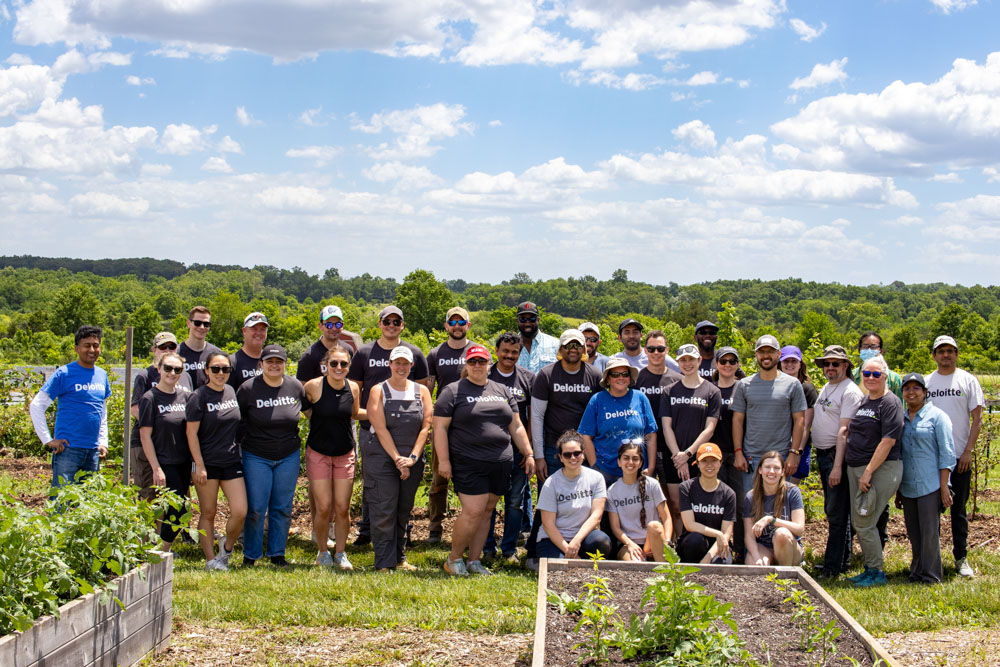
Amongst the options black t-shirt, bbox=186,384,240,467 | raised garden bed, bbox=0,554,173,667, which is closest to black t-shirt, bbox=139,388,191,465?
black t-shirt, bbox=186,384,240,467

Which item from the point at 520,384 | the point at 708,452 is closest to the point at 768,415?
the point at 708,452

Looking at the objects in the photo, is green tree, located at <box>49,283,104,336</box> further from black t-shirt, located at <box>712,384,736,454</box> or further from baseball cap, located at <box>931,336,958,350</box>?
baseball cap, located at <box>931,336,958,350</box>

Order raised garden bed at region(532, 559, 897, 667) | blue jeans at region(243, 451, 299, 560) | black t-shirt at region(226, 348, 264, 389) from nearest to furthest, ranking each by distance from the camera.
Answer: raised garden bed at region(532, 559, 897, 667)
blue jeans at region(243, 451, 299, 560)
black t-shirt at region(226, 348, 264, 389)

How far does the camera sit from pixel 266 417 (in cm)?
694

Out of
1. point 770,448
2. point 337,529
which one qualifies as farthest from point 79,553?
point 770,448

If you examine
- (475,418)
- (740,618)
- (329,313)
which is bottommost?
(740,618)

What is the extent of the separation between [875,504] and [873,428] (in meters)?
0.67

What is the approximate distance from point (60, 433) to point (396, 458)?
10.9 ft

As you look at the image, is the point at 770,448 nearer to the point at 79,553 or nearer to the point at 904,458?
the point at 904,458

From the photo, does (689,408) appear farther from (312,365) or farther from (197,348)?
(197,348)

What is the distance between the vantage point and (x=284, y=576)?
6.65 metres

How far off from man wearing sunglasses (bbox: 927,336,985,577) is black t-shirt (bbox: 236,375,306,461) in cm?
583

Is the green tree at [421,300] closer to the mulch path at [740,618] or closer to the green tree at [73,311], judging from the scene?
the green tree at [73,311]

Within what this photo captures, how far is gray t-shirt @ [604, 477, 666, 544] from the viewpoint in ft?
22.4
